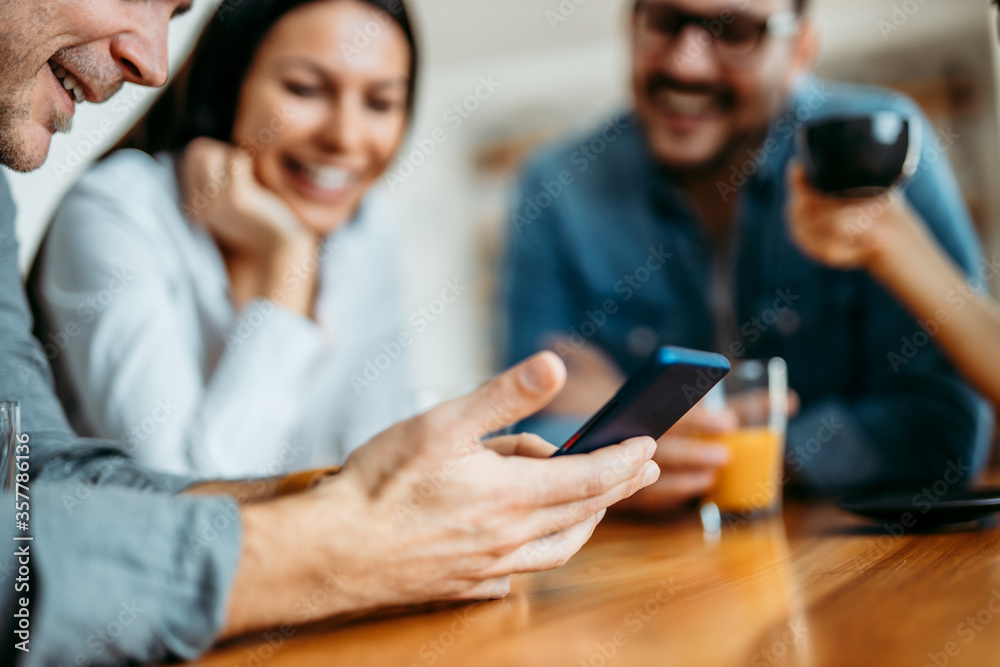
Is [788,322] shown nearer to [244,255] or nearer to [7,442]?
[244,255]

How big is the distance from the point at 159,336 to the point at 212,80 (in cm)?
Answer: 46

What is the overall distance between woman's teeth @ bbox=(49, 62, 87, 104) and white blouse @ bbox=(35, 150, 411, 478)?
0.41 meters

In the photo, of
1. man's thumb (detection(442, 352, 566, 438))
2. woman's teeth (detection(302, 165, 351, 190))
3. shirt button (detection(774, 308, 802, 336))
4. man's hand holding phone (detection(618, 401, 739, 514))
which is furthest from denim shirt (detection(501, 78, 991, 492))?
man's thumb (detection(442, 352, 566, 438))

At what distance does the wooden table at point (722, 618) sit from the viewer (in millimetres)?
427

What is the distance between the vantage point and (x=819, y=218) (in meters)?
1.08

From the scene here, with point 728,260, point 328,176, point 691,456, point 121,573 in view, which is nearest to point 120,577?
point 121,573

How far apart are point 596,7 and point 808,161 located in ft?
8.91

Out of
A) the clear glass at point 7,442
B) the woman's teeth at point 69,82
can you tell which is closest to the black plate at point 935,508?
the clear glass at point 7,442

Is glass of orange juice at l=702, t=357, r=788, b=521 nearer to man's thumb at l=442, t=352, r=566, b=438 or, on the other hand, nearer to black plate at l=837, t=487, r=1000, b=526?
black plate at l=837, t=487, r=1000, b=526

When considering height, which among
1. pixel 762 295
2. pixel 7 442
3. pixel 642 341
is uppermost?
pixel 7 442

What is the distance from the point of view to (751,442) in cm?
95

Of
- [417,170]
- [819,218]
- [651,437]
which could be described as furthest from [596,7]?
[651,437]

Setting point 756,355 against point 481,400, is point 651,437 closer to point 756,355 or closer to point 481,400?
point 481,400

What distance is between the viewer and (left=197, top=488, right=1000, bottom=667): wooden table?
43 centimetres
